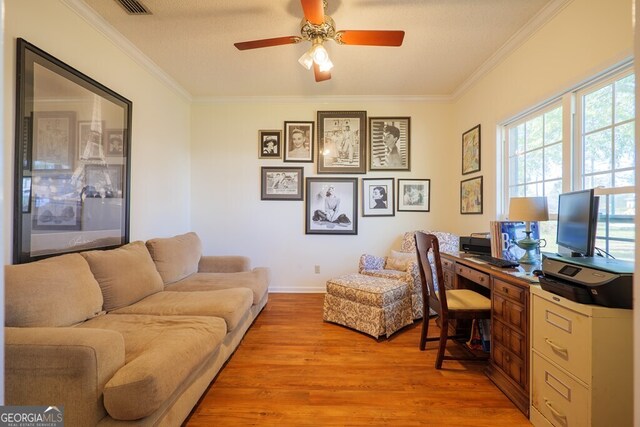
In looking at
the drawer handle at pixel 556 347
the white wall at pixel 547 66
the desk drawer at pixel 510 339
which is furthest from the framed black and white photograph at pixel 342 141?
the drawer handle at pixel 556 347

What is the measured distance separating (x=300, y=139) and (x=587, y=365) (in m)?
3.42

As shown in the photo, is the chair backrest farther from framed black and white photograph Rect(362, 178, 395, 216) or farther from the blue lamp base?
framed black and white photograph Rect(362, 178, 395, 216)

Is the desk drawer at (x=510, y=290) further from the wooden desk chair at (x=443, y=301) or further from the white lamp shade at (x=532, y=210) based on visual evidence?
the white lamp shade at (x=532, y=210)

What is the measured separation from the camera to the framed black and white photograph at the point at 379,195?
3729 millimetres

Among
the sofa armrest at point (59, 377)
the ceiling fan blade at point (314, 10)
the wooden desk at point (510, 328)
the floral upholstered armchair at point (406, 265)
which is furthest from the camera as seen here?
the floral upholstered armchair at point (406, 265)

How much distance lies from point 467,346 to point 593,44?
93.4 inches

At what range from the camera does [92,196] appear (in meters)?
2.17

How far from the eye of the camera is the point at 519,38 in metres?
2.35

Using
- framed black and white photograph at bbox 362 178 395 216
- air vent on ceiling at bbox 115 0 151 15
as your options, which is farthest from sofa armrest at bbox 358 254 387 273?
air vent on ceiling at bbox 115 0 151 15

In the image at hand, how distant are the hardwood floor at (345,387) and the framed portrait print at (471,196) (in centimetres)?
160

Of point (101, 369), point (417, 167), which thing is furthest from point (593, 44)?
point (101, 369)

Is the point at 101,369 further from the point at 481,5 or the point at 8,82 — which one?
the point at 481,5

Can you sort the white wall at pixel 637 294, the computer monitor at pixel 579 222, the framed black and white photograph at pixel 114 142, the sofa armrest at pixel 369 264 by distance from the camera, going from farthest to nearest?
the sofa armrest at pixel 369 264, the framed black and white photograph at pixel 114 142, the computer monitor at pixel 579 222, the white wall at pixel 637 294

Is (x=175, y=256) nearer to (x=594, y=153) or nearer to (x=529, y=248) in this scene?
(x=529, y=248)
